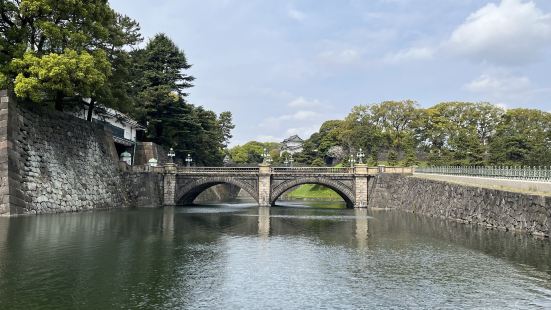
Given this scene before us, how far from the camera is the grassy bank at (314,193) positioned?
9785 cm

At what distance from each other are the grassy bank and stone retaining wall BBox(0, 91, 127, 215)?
172 feet

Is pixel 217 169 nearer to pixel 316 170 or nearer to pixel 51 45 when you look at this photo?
pixel 316 170

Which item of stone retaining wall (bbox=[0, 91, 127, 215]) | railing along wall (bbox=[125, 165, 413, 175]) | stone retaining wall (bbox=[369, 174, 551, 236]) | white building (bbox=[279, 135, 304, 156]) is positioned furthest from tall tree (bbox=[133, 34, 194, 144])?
white building (bbox=[279, 135, 304, 156])

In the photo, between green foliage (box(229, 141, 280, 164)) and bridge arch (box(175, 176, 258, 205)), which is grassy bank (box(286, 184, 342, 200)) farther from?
green foliage (box(229, 141, 280, 164))

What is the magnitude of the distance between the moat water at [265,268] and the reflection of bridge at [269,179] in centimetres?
2757

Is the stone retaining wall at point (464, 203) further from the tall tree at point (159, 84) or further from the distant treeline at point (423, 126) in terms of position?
the tall tree at point (159, 84)

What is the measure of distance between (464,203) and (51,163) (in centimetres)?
3764

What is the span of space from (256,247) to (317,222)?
16167 mm

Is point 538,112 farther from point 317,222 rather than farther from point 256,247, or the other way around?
point 256,247

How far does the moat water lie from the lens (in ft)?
49.1

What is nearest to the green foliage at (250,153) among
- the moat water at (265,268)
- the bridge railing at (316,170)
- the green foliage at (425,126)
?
the green foliage at (425,126)

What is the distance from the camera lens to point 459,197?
3984 cm

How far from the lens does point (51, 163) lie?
42.1 meters

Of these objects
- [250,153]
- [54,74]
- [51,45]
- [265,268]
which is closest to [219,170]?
[51,45]
